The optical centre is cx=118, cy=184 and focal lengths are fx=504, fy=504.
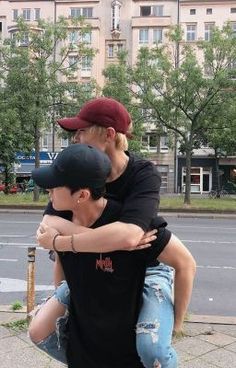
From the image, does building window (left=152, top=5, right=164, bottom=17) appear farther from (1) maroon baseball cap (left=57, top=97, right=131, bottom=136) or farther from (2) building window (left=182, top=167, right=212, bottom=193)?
(1) maroon baseball cap (left=57, top=97, right=131, bottom=136)

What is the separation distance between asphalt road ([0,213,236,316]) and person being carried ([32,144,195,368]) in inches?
166

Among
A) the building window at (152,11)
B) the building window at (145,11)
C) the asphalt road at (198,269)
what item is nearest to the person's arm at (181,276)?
the asphalt road at (198,269)

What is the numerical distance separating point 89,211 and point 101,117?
1.28ft

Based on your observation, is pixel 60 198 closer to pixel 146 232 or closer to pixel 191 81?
pixel 146 232

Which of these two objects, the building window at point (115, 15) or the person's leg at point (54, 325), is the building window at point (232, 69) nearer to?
the person's leg at point (54, 325)

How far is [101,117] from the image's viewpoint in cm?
206

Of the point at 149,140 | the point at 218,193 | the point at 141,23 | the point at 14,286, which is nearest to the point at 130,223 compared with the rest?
the point at 14,286

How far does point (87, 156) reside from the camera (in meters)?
1.85

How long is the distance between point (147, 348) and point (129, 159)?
2.56ft

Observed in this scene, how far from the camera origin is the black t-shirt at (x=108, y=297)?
6.45ft

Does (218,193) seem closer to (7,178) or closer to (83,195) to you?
(7,178)

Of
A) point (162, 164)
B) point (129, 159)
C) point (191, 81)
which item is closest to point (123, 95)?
point (191, 81)

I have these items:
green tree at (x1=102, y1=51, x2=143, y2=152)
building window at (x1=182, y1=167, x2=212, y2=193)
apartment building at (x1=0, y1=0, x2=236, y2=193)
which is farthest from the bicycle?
green tree at (x1=102, y1=51, x2=143, y2=152)

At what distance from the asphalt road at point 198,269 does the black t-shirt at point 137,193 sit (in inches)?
170
